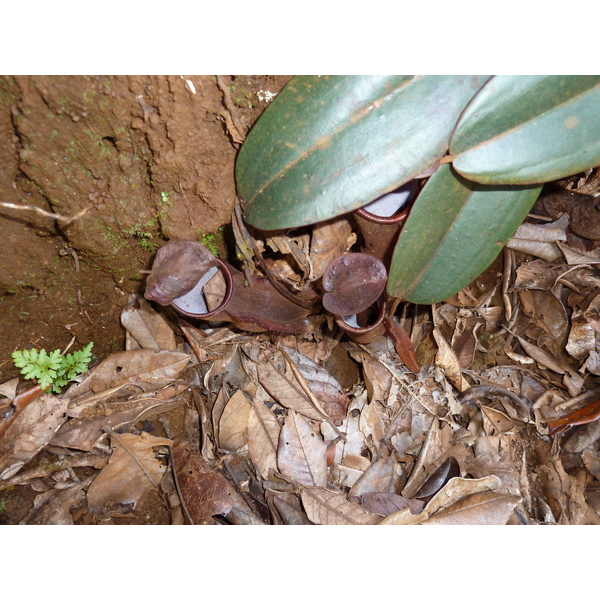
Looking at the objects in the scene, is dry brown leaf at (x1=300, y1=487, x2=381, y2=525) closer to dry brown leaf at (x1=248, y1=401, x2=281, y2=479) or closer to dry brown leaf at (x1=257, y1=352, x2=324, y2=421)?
dry brown leaf at (x1=248, y1=401, x2=281, y2=479)

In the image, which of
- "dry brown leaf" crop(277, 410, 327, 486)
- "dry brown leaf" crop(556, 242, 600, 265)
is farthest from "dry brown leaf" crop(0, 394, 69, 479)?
"dry brown leaf" crop(556, 242, 600, 265)

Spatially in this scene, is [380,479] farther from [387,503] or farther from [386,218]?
[386,218]

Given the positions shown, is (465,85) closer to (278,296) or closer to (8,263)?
(278,296)

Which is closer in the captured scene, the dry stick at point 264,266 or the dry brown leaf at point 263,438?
the dry stick at point 264,266

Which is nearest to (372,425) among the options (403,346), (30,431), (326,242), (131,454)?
(403,346)

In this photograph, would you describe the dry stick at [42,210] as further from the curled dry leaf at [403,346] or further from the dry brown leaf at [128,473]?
the curled dry leaf at [403,346]

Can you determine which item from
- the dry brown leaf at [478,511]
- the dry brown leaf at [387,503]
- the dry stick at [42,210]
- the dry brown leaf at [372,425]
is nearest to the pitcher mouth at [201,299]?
the dry stick at [42,210]
